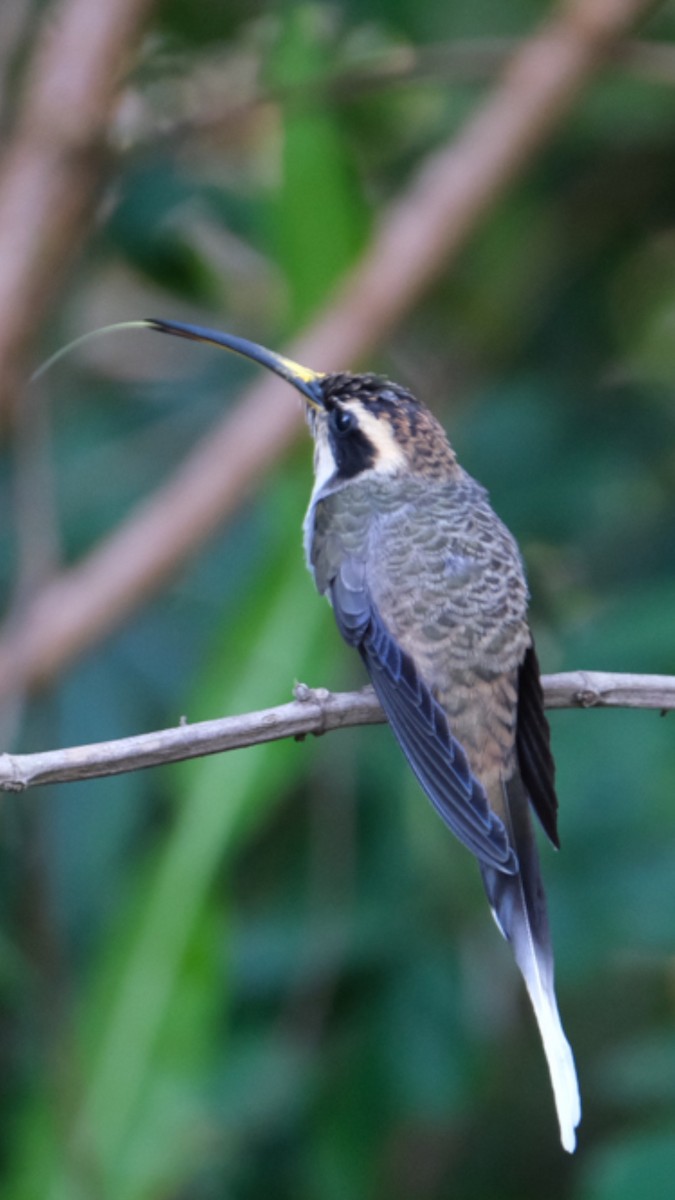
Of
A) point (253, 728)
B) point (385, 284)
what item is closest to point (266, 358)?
point (385, 284)

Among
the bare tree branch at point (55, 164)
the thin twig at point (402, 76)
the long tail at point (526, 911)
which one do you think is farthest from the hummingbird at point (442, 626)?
the thin twig at point (402, 76)

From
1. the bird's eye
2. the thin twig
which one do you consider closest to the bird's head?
the bird's eye

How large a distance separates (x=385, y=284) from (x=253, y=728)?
1596 mm

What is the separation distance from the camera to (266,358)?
116 inches

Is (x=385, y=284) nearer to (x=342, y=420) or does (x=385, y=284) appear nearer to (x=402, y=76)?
(x=402, y=76)

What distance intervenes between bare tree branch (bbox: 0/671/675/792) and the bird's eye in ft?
2.27

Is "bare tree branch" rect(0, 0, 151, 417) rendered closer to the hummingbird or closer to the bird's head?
the bird's head

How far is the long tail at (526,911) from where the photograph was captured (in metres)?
2.33

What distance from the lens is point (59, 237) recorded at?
10.7 feet

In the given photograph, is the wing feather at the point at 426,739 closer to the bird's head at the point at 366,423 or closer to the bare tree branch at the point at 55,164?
the bird's head at the point at 366,423

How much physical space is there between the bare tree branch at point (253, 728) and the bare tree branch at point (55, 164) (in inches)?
50.3

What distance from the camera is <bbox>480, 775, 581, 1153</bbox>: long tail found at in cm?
233

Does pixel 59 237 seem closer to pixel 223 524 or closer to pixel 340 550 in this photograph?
pixel 223 524

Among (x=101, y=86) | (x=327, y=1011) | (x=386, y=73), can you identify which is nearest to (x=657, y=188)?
(x=386, y=73)
